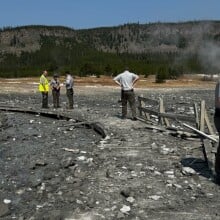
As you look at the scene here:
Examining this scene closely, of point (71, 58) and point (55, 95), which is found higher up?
point (55, 95)

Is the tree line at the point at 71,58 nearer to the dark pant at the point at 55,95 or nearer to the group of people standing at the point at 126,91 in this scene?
the dark pant at the point at 55,95

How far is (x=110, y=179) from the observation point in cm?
896

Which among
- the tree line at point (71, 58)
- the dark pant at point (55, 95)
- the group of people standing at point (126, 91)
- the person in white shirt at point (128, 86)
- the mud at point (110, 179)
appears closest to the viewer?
the mud at point (110, 179)

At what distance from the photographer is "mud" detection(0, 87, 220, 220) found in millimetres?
7375

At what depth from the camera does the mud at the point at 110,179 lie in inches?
290

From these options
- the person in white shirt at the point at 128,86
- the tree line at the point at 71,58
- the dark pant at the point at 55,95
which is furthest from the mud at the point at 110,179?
the tree line at the point at 71,58

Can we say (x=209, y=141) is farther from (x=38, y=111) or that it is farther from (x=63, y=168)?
(x=38, y=111)

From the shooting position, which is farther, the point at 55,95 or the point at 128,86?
→ the point at 55,95

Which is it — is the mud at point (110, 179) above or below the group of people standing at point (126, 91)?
below

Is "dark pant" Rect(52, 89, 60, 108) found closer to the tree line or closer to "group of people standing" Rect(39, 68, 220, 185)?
"group of people standing" Rect(39, 68, 220, 185)

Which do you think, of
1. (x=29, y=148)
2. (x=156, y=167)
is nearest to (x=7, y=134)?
(x=29, y=148)

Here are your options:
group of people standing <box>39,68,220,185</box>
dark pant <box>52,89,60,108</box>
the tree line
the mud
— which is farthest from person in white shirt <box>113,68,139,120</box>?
the tree line

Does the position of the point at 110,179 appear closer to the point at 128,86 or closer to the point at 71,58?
the point at 128,86

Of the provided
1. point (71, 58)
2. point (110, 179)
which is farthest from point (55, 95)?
point (71, 58)
